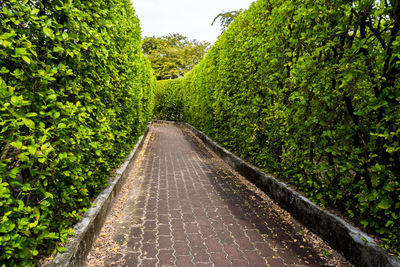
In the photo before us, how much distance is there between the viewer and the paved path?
3162 millimetres

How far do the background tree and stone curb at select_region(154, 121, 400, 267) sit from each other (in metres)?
39.1

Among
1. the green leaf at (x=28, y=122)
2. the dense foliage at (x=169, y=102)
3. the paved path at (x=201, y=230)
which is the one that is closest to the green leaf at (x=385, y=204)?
the paved path at (x=201, y=230)

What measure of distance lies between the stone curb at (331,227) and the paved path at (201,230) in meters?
0.16

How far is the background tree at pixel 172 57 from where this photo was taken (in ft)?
139

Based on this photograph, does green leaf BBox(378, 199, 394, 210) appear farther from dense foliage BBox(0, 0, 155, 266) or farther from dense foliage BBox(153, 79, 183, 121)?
dense foliage BBox(153, 79, 183, 121)

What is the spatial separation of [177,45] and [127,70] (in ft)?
142

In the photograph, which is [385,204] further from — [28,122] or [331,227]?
[28,122]

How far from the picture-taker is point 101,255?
313 cm

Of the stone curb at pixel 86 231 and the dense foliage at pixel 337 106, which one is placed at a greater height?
the dense foliage at pixel 337 106

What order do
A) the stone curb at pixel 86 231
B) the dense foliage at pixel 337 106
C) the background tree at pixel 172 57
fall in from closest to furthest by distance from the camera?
the stone curb at pixel 86 231, the dense foliage at pixel 337 106, the background tree at pixel 172 57

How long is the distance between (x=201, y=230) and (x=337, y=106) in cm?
301

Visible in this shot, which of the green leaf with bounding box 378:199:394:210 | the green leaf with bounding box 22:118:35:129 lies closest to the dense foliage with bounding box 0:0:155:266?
the green leaf with bounding box 22:118:35:129

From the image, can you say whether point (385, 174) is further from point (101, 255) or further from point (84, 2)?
point (84, 2)

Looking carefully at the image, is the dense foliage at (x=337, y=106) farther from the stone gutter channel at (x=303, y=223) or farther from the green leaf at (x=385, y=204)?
the stone gutter channel at (x=303, y=223)
